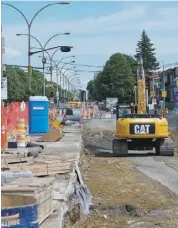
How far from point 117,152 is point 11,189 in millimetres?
16471

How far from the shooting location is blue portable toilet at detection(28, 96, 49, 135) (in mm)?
30469

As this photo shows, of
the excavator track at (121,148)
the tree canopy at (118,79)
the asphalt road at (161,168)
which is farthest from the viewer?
the tree canopy at (118,79)

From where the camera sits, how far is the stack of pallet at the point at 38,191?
21.4ft

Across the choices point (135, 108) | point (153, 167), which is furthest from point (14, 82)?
point (153, 167)

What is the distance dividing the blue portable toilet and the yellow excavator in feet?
25.1

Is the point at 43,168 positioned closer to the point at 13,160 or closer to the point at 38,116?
the point at 13,160

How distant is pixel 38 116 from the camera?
100ft

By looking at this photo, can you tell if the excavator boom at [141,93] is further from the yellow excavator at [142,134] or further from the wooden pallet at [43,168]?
the wooden pallet at [43,168]

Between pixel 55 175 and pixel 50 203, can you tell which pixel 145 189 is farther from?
pixel 50 203

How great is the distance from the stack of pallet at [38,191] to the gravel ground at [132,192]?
66.2 inches

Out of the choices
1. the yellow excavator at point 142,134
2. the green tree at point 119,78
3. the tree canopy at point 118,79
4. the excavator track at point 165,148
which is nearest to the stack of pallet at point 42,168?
the yellow excavator at point 142,134

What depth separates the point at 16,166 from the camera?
1255 centimetres

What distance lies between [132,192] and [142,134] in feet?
32.5

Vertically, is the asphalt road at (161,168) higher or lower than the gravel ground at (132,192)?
lower
